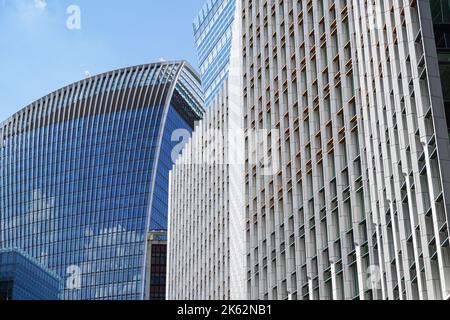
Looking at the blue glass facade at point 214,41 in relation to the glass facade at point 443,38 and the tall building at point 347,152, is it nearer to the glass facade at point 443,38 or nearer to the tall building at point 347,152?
the tall building at point 347,152

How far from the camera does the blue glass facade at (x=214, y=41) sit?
173m

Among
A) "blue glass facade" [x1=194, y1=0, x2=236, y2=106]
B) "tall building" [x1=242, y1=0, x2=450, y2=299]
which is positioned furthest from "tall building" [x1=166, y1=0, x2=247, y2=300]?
"tall building" [x1=242, y1=0, x2=450, y2=299]

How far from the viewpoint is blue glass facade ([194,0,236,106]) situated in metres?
173

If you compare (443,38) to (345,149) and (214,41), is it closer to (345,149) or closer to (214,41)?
(345,149)

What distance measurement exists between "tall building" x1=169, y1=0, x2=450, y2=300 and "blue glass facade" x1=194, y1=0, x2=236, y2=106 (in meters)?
67.2

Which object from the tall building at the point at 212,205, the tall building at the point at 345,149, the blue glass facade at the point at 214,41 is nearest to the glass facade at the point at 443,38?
the tall building at the point at 345,149

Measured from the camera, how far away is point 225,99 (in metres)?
120

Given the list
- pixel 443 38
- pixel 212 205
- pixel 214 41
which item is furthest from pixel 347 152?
pixel 214 41

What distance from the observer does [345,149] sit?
2645 inches

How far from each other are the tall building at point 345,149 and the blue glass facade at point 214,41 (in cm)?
6716

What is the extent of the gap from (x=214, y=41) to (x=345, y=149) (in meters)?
118
